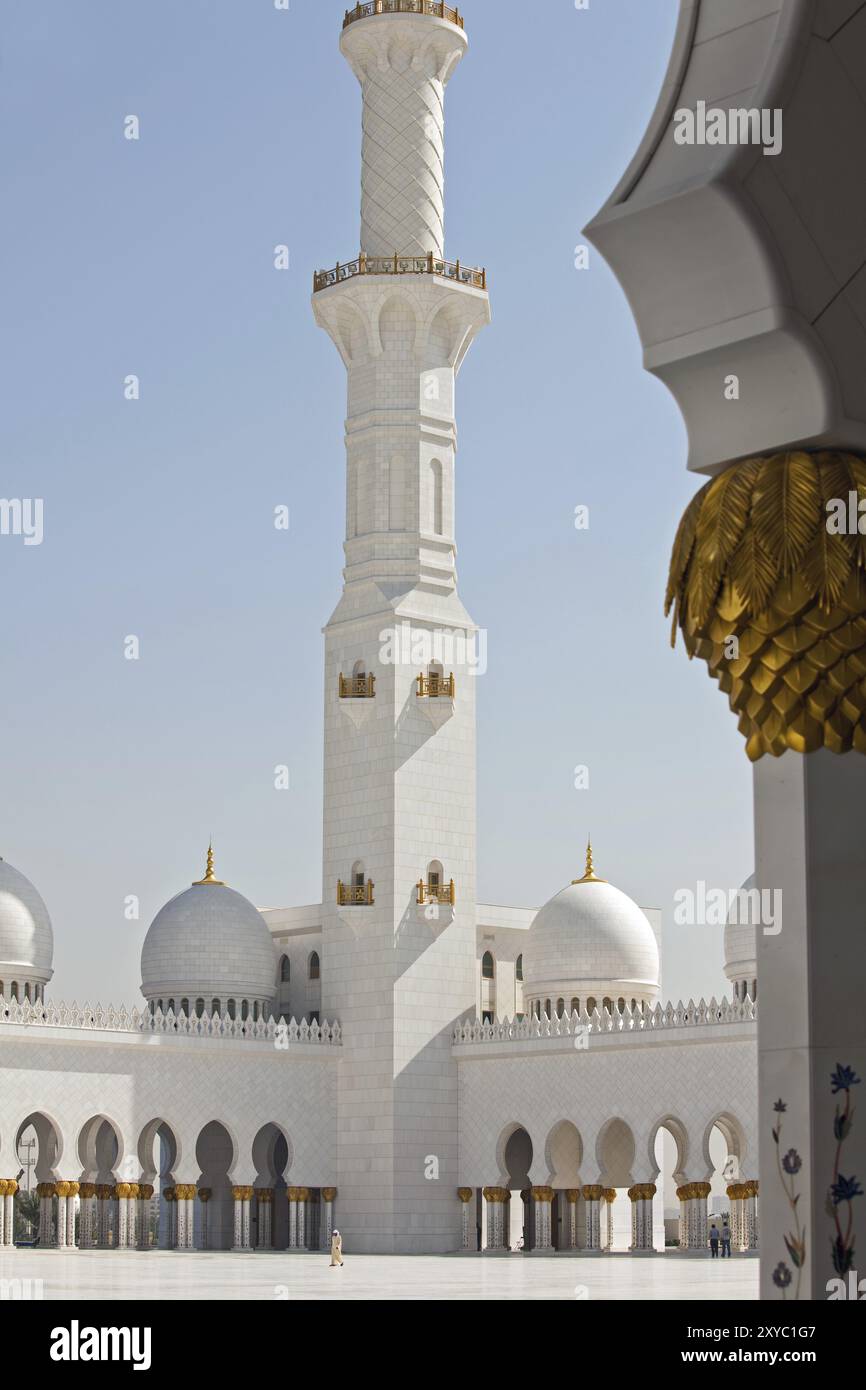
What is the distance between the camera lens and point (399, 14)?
111 feet

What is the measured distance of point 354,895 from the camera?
33812mm

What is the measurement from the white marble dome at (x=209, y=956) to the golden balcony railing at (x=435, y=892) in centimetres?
414

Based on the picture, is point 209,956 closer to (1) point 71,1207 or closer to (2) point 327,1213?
(2) point 327,1213

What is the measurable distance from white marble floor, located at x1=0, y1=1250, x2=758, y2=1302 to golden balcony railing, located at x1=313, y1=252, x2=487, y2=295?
16.1 metres

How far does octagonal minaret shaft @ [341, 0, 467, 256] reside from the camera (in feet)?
112

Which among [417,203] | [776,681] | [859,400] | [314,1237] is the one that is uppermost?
[417,203]

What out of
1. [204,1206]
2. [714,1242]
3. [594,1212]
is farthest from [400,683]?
[204,1206]

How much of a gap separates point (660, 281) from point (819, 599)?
1.07m

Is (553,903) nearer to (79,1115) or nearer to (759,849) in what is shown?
(79,1115)

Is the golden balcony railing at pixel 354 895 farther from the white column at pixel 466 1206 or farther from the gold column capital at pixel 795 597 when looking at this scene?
the gold column capital at pixel 795 597

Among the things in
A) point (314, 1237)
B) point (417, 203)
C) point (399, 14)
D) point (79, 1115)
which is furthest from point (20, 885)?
point (399, 14)

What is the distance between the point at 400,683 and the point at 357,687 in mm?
893

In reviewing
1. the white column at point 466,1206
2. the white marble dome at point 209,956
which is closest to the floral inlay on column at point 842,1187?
the white column at point 466,1206
